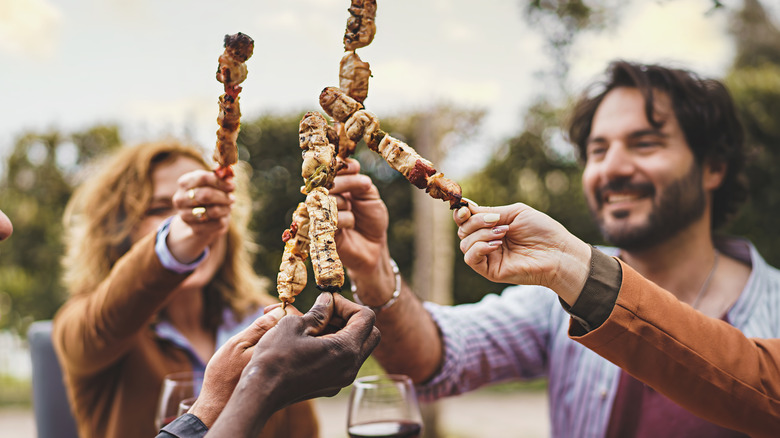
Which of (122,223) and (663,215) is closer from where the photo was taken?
(663,215)

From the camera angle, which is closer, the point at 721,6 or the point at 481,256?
the point at 481,256

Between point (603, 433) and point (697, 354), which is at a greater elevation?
point (697, 354)

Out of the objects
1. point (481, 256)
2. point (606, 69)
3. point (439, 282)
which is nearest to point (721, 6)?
point (481, 256)

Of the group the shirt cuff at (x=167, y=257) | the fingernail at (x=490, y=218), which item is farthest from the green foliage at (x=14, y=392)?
the fingernail at (x=490, y=218)

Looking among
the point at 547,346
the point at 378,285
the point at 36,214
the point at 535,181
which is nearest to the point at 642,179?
the point at 547,346

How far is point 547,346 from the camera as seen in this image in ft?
9.68

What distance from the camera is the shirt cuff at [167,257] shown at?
2.14 meters

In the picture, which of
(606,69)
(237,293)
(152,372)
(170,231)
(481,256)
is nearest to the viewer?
(481,256)

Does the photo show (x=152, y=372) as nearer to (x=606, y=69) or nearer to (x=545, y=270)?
(x=545, y=270)

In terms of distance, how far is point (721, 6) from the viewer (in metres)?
1.63

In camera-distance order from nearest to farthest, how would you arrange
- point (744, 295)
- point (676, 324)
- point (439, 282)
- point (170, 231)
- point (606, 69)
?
point (676, 324)
point (170, 231)
point (744, 295)
point (606, 69)
point (439, 282)

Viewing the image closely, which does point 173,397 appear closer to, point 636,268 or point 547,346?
point 547,346

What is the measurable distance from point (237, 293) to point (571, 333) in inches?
83.6

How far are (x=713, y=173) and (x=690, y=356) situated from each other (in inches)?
63.5
